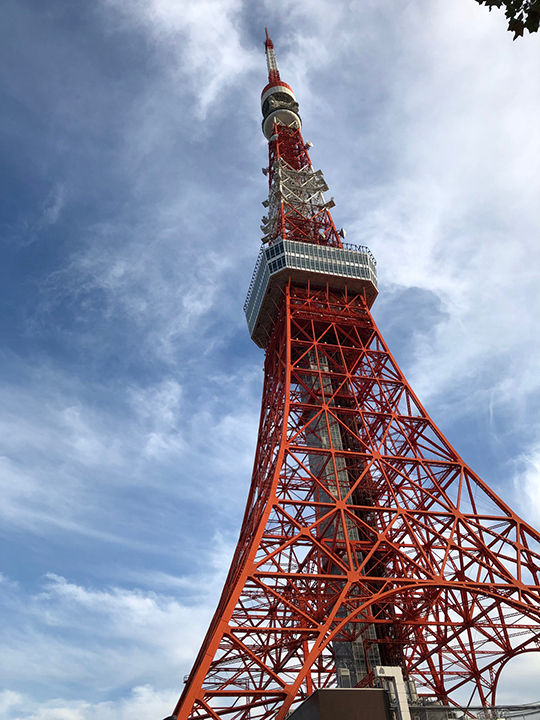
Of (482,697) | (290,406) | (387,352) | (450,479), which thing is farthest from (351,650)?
(387,352)

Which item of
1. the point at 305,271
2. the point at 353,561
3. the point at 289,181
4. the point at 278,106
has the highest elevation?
the point at 278,106

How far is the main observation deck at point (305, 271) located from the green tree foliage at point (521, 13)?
2535 centimetres

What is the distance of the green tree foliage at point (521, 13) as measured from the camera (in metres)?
4.91

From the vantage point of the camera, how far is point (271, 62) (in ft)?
159

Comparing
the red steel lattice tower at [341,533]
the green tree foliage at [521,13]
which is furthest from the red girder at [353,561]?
the green tree foliage at [521,13]

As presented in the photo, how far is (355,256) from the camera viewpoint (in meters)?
32.4

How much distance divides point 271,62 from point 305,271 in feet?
89.4

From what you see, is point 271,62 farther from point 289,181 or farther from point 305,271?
point 305,271

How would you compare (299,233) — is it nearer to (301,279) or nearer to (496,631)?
(301,279)

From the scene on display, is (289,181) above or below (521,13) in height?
above

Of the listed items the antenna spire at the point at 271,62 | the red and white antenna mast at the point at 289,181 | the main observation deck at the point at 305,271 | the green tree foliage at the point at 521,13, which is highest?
the antenna spire at the point at 271,62

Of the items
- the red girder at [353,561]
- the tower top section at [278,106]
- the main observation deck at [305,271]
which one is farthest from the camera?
the tower top section at [278,106]

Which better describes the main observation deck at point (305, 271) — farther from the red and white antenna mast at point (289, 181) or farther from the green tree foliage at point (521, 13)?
the green tree foliage at point (521, 13)

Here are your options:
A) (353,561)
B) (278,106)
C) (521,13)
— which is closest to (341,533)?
(353,561)
